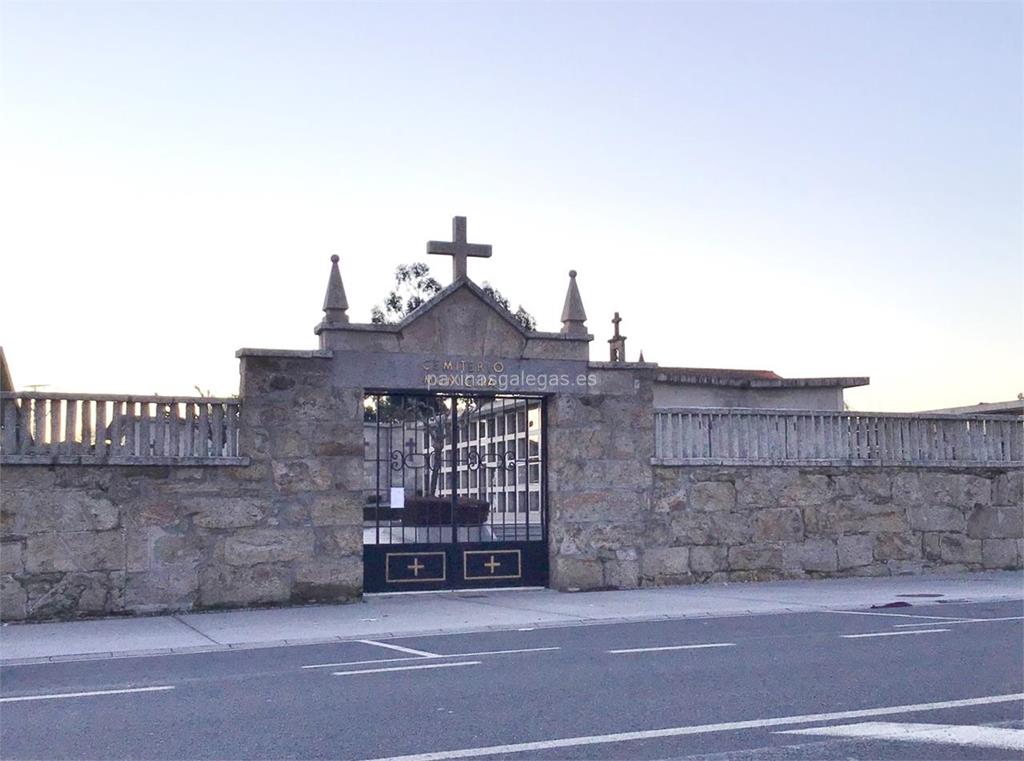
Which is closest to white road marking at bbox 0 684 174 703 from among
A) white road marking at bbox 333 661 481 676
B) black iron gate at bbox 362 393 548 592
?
white road marking at bbox 333 661 481 676

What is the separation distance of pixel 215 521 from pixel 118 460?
140 centimetres

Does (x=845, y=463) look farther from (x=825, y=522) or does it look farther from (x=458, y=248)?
(x=458, y=248)

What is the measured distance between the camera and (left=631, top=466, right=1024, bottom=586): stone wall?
17719 millimetres

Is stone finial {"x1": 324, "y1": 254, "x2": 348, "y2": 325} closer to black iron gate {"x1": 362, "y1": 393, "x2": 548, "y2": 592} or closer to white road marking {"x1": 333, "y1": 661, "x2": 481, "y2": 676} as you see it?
black iron gate {"x1": 362, "y1": 393, "x2": 548, "y2": 592}

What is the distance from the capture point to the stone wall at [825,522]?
17.7 metres

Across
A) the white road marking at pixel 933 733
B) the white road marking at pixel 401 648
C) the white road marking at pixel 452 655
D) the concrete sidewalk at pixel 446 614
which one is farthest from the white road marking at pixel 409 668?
the white road marking at pixel 933 733

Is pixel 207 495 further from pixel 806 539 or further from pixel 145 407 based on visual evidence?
pixel 806 539

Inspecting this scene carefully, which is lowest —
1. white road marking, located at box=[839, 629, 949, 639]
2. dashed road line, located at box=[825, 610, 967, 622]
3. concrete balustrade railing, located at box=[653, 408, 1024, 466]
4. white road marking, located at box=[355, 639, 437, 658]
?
white road marking, located at box=[355, 639, 437, 658]

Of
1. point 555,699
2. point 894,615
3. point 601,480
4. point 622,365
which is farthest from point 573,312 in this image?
point 555,699

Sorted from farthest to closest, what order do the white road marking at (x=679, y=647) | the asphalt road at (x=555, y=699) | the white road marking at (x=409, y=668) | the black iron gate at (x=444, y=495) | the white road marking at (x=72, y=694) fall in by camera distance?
the black iron gate at (x=444, y=495), the white road marking at (x=679, y=647), the white road marking at (x=409, y=668), the white road marking at (x=72, y=694), the asphalt road at (x=555, y=699)

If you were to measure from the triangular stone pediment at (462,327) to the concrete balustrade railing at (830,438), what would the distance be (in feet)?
8.60

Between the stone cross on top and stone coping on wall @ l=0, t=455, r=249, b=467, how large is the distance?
3.87m

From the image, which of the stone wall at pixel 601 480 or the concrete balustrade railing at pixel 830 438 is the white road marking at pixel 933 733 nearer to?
the stone wall at pixel 601 480

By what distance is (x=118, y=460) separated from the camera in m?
14.9
